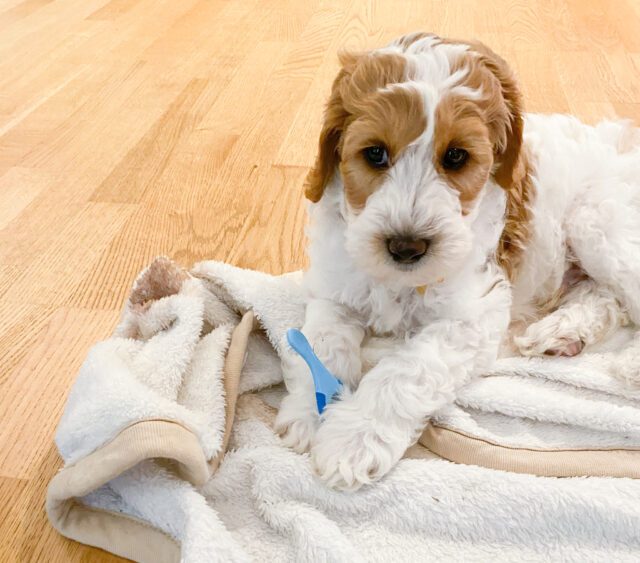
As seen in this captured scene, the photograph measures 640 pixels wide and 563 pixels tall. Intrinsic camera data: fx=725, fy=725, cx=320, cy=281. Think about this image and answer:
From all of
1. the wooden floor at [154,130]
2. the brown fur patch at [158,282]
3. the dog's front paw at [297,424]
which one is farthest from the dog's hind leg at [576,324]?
the brown fur patch at [158,282]

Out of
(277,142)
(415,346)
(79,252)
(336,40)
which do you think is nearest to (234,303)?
(415,346)

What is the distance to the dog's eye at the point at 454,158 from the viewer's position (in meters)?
1.97

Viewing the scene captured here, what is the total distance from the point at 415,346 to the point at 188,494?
2.47ft

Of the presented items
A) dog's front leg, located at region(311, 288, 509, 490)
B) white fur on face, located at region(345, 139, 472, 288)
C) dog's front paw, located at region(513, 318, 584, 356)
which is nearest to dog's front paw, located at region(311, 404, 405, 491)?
dog's front leg, located at region(311, 288, 509, 490)

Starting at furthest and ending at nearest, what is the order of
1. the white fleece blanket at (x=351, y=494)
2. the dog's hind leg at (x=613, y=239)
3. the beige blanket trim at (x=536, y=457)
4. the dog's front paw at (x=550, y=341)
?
the dog's hind leg at (x=613, y=239) → the dog's front paw at (x=550, y=341) → the beige blanket trim at (x=536, y=457) → the white fleece blanket at (x=351, y=494)

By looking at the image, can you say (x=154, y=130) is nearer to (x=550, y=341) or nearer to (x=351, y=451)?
(x=550, y=341)

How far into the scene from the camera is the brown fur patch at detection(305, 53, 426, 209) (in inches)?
74.7

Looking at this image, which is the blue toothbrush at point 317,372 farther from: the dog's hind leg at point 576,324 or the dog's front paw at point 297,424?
the dog's hind leg at point 576,324

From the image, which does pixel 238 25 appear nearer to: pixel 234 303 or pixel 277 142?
pixel 277 142

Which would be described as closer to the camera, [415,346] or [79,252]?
[415,346]

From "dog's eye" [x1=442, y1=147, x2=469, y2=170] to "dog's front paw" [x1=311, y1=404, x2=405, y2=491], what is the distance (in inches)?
28.2

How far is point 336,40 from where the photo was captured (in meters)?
5.25

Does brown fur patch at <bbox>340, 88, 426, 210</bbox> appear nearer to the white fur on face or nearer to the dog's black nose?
the white fur on face

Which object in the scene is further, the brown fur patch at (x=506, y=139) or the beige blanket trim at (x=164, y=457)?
the brown fur patch at (x=506, y=139)
